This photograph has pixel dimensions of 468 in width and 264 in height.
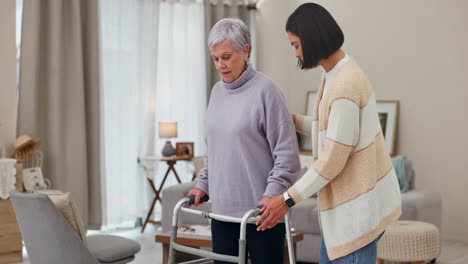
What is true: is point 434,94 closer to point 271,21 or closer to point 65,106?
point 271,21

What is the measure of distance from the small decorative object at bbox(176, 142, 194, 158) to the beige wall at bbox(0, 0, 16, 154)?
5.55 feet

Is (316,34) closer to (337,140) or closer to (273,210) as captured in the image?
(337,140)

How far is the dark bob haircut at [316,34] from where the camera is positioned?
1883mm

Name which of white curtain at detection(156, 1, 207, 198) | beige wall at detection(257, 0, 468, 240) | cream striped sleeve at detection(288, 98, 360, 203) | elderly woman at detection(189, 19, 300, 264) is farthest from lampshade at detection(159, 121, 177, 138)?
cream striped sleeve at detection(288, 98, 360, 203)

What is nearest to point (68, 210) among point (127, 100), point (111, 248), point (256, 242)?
point (111, 248)

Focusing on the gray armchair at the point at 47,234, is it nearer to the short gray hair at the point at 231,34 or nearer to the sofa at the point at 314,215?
the short gray hair at the point at 231,34

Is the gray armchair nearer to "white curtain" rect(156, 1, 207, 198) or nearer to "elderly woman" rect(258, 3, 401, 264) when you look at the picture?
"elderly woman" rect(258, 3, 401, 264)

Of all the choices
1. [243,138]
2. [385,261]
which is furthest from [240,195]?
[385,261]

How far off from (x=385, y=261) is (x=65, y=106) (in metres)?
3.37

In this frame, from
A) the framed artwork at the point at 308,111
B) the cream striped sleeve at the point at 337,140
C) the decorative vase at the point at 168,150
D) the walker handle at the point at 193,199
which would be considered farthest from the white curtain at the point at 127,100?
the cream striped sleeve at the point at 337,140

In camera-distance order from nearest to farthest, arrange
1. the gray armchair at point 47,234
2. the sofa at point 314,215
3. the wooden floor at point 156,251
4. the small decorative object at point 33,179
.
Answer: the gray armchair at point 47,234 → the sofa at point 314,215 → the wooden floor at point 156,251 → the small decorative object at point 33,179

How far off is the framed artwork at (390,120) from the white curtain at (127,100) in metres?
2.42

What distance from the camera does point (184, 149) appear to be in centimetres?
705

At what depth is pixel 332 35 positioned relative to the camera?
189cm
